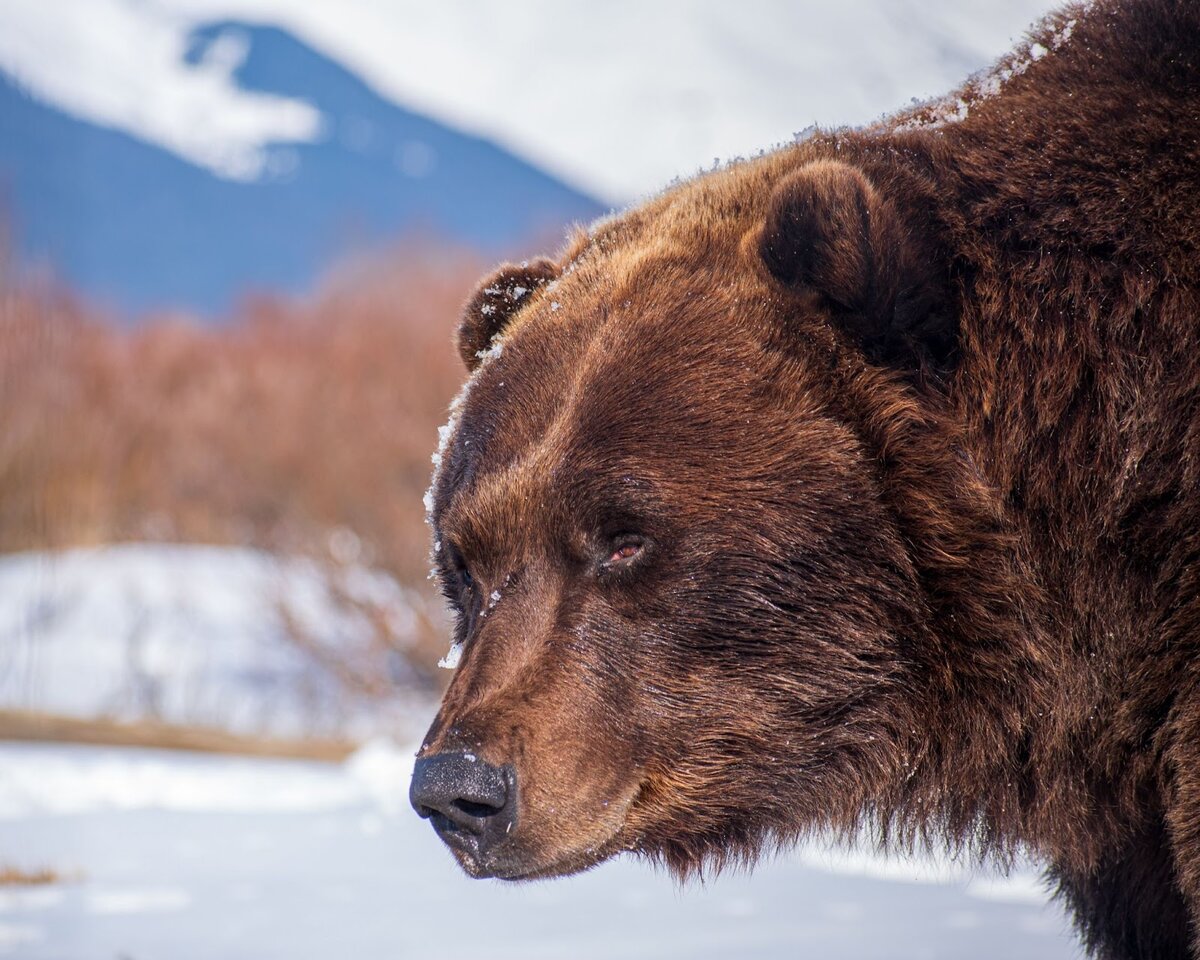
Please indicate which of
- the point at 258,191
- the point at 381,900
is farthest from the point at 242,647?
the point at 258,191

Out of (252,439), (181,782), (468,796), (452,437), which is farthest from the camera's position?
(252,439)

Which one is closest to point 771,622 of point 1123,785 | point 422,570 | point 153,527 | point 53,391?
point 1123,785

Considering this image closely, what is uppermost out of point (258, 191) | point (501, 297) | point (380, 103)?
point (258, 191)

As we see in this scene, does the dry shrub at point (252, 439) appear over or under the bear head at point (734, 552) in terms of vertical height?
over

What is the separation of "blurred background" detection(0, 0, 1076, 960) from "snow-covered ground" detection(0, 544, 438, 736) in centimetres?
4

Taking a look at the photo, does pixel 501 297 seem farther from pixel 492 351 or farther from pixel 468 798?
pixel 468 798

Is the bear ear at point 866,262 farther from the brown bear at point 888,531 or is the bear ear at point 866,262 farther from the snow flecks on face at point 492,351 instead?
the snow flecks on face at point 492,351

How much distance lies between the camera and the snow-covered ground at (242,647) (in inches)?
457

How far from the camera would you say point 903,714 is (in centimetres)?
273

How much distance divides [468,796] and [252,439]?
12.5 meters

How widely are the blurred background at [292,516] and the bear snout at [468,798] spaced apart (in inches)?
38.7

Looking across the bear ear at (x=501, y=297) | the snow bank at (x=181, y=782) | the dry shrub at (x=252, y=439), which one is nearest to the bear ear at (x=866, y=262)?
the bear ear at (x=501, y=297)

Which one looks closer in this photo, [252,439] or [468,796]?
[468,796]

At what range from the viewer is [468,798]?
96.1 inches
